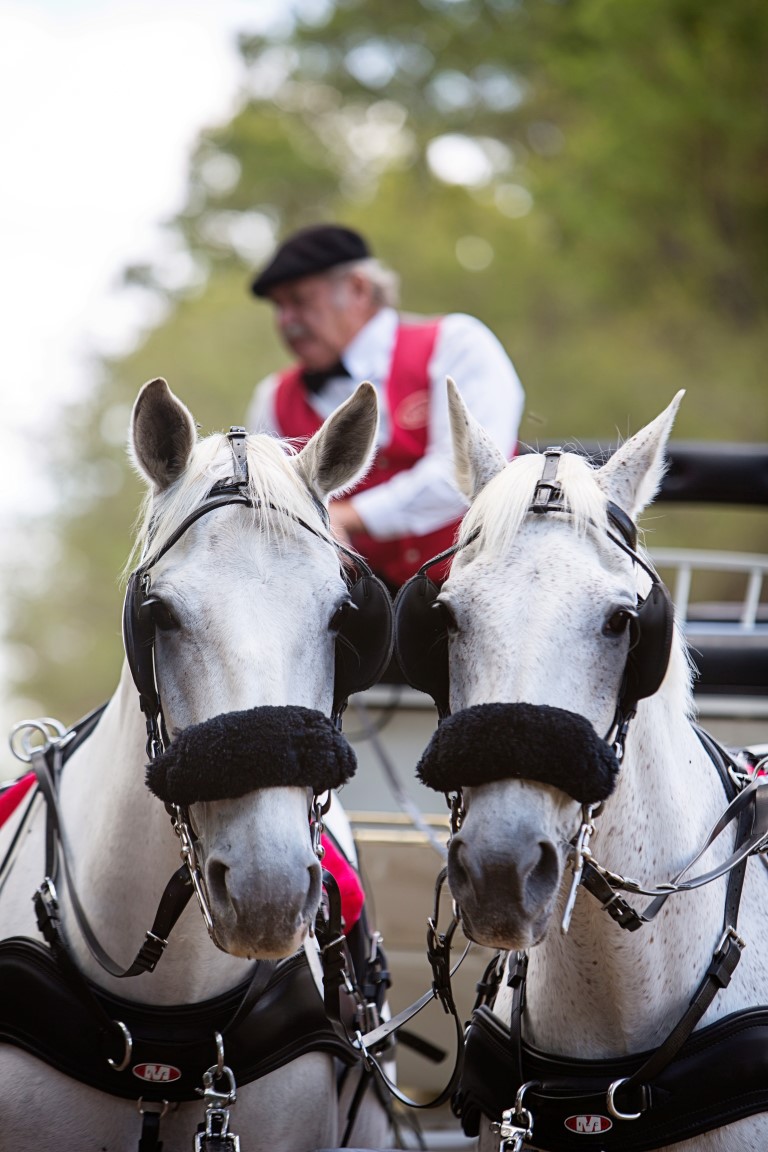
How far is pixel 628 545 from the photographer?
8.56ft

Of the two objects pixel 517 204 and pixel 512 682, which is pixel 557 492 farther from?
pixel 517 204

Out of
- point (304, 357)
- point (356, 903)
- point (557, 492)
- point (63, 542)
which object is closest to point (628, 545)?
point (557, 492)

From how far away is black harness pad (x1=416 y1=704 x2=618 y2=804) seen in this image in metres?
2.26

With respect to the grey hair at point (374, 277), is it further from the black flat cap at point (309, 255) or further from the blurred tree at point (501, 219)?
the blurred tree at point (501, 219)

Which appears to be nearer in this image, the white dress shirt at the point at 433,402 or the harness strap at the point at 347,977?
the harness strap at the point at 347,977

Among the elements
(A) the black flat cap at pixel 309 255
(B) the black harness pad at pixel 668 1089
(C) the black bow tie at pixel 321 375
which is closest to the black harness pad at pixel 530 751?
(B) the black harness pad at pixel 668 1089

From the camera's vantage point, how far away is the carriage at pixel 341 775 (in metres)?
2.29

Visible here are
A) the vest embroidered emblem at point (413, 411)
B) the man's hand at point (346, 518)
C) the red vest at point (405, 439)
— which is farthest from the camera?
the vest embroidered emblem at point (413, 411)

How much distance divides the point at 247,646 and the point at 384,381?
2838mm

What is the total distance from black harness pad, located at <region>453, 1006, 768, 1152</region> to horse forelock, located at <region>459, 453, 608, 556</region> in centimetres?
104

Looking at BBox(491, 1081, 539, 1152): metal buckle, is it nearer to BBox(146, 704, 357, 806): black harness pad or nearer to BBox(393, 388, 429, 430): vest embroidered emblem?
BBox(146, 704, 357, 806): black harness pad

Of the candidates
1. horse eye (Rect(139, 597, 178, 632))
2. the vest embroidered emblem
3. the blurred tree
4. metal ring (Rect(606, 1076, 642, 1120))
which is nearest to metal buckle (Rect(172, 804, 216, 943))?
horse eye (Rect(139, 597, 178, 632))

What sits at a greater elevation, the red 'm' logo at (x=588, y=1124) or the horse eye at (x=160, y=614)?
the horse eye at (x=160, y=614)

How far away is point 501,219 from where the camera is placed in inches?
681
